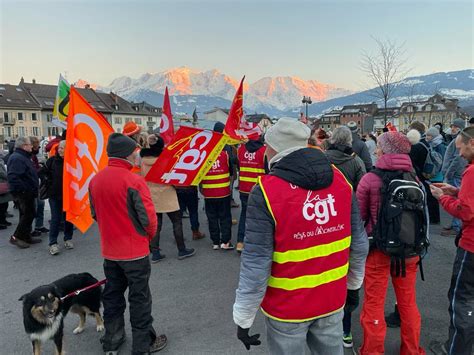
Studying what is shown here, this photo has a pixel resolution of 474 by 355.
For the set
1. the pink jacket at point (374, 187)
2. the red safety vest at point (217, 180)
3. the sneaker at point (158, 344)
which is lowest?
the sneaker at point (158, 344)

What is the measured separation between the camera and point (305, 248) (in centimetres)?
195

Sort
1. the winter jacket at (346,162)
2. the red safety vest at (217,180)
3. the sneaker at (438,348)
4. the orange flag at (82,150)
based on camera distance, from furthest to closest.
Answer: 1. the red safety vest at (217,180)
2. the orange flag at (82,150)
3. the winter jacket at (346,162)
4. the sneaker at (438,348)

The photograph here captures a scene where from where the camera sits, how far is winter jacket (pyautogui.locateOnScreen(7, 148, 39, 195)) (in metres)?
6.35

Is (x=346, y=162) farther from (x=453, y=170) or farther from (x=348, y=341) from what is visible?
(x=453, y=170)

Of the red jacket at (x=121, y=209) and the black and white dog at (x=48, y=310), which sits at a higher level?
the red jacket at (x=121, y=209)

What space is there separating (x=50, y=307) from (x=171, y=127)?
470 cm

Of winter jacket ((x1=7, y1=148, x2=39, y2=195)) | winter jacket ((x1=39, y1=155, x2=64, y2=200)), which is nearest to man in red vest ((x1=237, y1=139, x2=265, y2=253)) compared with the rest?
winter jacket ((x1=39, y1=155, x2=64, y2=200))

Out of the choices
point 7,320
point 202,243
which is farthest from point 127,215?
point 202,243

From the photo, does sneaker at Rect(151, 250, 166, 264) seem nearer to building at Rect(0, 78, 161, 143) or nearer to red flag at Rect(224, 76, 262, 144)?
red flag at Rect(224, 76, 262, 144)

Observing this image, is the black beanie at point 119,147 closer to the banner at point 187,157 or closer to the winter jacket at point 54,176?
the banner at point 187,157

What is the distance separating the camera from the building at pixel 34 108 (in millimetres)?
62656

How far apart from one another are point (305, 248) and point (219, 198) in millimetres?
4184

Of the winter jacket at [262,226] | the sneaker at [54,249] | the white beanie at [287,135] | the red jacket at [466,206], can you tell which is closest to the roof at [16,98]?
the sneaker at [54,249]

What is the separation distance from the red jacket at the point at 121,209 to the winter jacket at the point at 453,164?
594 centimetres
